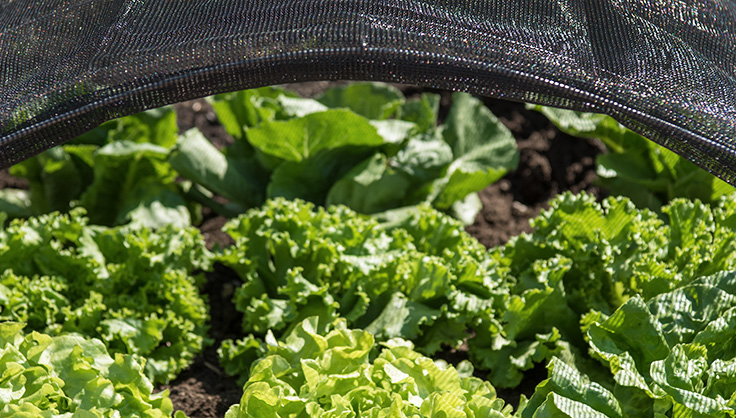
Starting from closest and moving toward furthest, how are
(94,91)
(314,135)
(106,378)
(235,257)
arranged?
(94,91) < (106,378) < (235,257) < (314,135)

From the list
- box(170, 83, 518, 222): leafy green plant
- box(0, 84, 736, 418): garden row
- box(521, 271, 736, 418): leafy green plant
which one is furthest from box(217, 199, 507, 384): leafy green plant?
box(521, 271, 736, 418): leafy green plant

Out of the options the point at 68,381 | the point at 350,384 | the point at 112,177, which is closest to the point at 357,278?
the point at 350,384

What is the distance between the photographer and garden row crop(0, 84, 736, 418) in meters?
2.32

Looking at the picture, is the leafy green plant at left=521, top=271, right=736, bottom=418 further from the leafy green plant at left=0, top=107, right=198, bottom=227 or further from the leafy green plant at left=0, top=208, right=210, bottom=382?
the leafy green plant at left=0, top=107, right=198, bottom=227

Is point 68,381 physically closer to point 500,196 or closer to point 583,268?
point 583,268

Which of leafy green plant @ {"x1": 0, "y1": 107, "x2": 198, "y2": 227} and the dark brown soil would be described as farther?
leafy green plant @ {"x1": 0, "y1": 107, "x2": 198, "y2": 227}

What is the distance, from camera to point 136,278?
301 cm

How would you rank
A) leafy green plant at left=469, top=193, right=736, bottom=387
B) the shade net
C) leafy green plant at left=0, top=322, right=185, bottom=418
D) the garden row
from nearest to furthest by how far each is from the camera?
the shade net → leafy green plant at left=0, top=322, right=185, bottom=418 → the garden row → leafy green plant at left=469, top=193, right=736, bottom=387

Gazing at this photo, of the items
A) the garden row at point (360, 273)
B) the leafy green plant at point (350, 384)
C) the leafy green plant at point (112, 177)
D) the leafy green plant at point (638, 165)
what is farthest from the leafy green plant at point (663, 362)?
the leafy green plant at point (112, 177)

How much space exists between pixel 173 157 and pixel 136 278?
730 mm

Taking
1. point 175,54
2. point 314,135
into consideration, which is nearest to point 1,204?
point 314,135

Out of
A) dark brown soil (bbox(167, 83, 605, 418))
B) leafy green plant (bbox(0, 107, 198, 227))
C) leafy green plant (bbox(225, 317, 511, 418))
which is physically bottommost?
dark brown soil (bbox(167, 83, 605, 418))

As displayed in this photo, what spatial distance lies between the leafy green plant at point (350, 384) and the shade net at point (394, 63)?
828 millimetres

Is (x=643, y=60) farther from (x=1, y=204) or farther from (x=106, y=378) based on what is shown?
(x=1, y=204)
